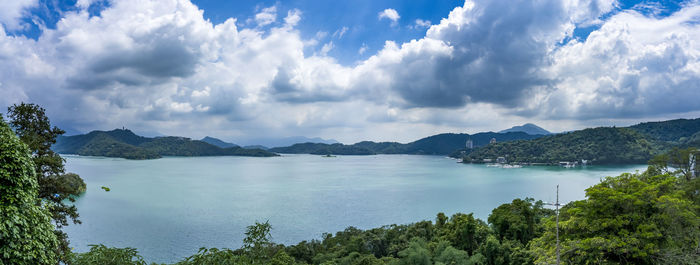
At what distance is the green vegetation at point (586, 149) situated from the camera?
290ft

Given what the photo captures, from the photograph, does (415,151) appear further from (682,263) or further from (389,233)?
(682,263)

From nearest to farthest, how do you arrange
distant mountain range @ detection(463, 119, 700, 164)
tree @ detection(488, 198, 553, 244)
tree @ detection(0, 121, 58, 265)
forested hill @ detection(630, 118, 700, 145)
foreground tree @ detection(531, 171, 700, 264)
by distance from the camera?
tree @ detection(0, 121, 58, 265)
foreground tree @ detection(531, 171, 700, 264)
tree @ detection(488, 198, 553, 244)
distant mountain range @ detection(463, 119, 700, 164)
forested hill @ detection(630, 118, 700, 145)

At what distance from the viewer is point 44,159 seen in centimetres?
1027

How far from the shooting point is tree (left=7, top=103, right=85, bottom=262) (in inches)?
400

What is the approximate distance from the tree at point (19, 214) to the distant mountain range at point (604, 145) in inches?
4248

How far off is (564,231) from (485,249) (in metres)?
4.80

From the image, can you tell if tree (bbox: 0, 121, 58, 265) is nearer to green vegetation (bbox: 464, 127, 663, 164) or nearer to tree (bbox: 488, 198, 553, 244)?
tree (bbox: 488, 198, 553, 244)

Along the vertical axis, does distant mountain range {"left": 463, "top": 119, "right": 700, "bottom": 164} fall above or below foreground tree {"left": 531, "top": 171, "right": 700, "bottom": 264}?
above

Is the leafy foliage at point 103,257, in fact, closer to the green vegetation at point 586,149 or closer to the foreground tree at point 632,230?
the foreground tree at point 632,230

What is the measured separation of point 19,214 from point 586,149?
11654cm

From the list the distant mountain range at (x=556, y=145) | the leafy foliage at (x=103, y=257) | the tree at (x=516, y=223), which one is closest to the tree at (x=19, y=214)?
the leafy foliage at (x=103, y=257)

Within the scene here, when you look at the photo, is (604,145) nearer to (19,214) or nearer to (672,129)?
(672,129)

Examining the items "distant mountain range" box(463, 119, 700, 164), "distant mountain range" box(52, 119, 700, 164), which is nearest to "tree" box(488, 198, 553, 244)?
"distant mountain range" box(52, 119, 700, 164)

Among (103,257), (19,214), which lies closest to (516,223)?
(103,257)
